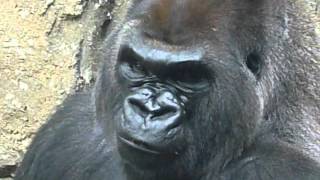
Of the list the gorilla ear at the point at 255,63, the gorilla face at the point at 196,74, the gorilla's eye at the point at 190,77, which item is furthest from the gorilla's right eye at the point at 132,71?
the gorilla ear at the point at 255,63

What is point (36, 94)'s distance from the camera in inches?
234

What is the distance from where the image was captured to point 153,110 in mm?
4371

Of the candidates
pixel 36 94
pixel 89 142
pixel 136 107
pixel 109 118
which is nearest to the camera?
pixel 136 107

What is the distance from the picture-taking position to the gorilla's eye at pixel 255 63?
4.55 m

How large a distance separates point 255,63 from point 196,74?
22cm

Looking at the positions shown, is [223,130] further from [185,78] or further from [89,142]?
[89,142]

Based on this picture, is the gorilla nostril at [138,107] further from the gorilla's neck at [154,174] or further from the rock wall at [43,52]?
the rock wall at [43,52]

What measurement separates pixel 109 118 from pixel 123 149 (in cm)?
27

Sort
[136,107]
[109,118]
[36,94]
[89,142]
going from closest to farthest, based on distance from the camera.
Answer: [136,107] < [109,118] < [89,142] < [36,94]

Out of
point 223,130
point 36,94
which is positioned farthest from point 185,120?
point 36,94

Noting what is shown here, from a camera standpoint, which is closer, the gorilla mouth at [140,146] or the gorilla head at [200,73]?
the gorilla mouth at [140,146]

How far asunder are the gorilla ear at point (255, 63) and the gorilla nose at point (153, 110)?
0.31 meters

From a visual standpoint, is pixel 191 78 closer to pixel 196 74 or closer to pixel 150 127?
pixel 196 74

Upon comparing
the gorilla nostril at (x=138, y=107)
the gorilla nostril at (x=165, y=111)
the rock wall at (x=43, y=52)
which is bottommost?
the rock wall at (x=43, y=52)
